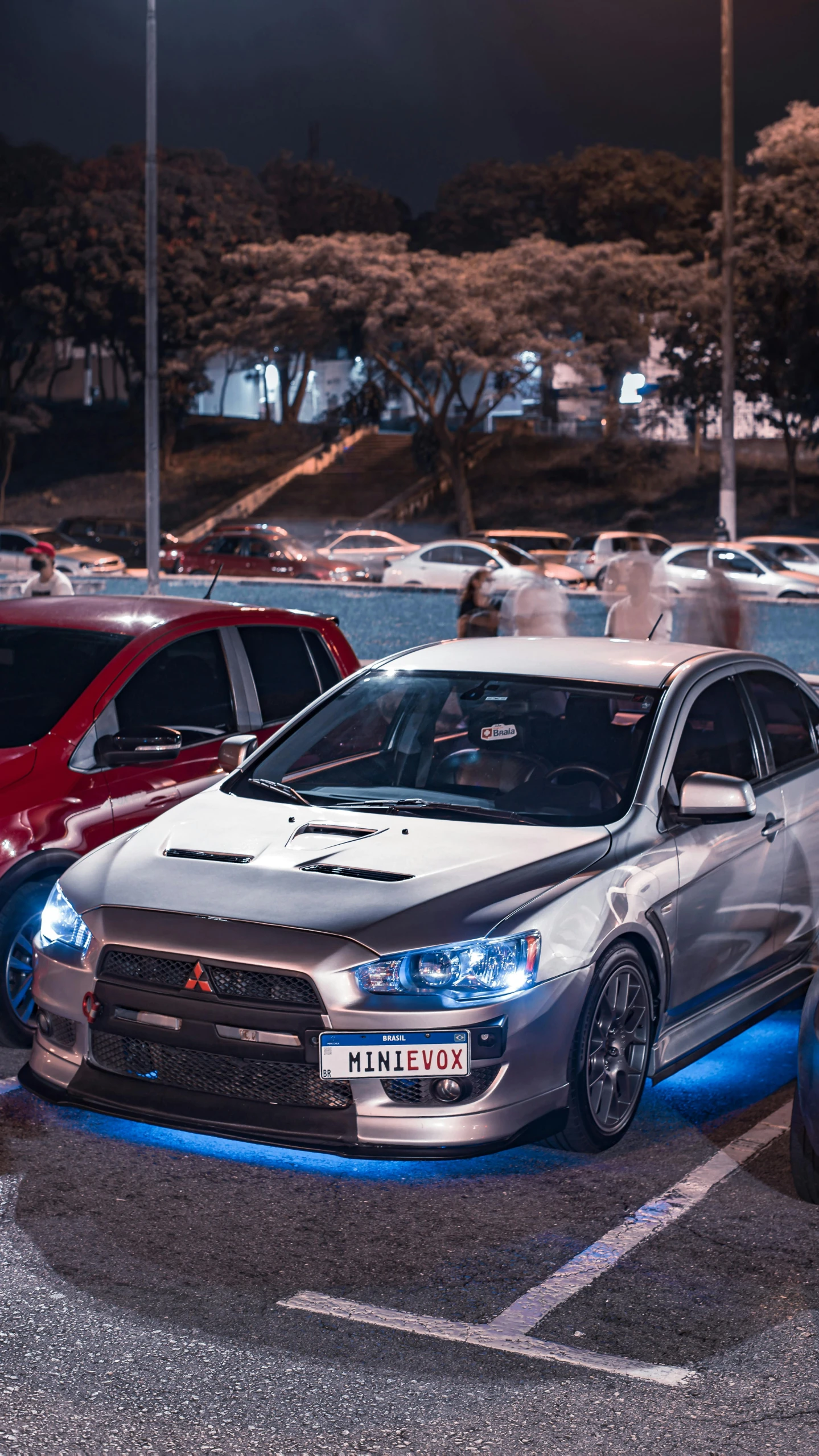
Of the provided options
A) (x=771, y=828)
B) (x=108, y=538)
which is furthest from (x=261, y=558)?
(x=771, y=828)

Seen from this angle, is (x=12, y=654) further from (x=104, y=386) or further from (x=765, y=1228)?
(x=104, y=386)

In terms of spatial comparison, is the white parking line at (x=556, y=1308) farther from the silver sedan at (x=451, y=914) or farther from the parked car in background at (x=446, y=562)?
the parked car in background at (x=446, y=562)

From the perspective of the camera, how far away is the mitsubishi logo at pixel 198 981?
4609mm

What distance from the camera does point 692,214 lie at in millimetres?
71812

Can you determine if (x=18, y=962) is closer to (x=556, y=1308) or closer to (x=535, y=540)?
(x=556, y=1308)

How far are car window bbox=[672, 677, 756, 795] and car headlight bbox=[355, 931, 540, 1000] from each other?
1.53m

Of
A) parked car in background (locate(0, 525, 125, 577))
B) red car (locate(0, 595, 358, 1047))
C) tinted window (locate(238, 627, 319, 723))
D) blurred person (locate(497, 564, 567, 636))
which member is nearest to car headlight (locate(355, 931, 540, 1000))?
red car (locate(0, 595, 358, 1047))

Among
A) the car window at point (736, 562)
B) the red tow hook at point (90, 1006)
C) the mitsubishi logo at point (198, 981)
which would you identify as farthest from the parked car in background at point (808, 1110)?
the car window at point (736, 562)

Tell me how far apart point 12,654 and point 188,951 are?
316 centimetres

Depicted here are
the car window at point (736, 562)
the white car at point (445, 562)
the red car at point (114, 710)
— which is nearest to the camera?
the red car at point (114, 710)

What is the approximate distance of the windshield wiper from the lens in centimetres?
570

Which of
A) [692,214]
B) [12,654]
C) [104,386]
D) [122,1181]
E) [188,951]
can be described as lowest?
[122,1181]

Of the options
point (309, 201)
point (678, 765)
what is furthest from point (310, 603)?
point (309, 201)

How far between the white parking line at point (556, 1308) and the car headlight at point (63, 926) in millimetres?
1353
